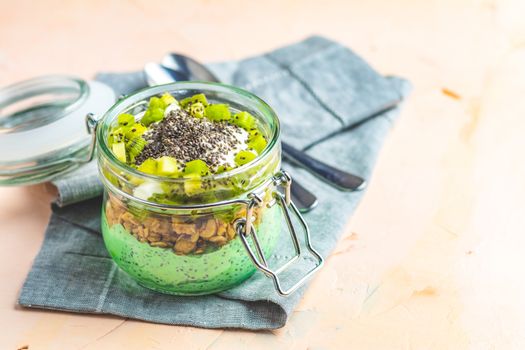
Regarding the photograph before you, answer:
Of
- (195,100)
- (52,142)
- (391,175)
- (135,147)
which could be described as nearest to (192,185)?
(135,147)

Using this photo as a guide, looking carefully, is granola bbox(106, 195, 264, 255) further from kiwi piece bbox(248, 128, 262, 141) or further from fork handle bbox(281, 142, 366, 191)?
fork handle bbox(281, 142, 366, 191)

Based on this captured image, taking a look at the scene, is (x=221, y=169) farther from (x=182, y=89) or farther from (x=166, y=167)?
(x=182, y=89)

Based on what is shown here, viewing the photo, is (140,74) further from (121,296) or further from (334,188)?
(121,296)

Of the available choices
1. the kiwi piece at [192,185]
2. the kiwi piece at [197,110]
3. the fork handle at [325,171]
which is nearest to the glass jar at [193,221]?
the kiwi piece at [192,185]

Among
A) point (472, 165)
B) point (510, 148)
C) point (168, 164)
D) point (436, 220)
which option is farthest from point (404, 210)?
point (168, 164)

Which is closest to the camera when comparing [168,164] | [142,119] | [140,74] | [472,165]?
[168,164]
